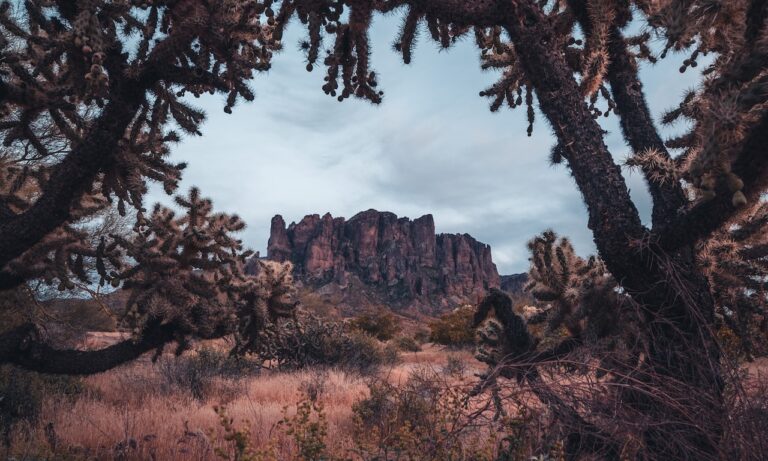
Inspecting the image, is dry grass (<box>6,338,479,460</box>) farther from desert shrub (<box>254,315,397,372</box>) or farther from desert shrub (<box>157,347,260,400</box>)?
desert shrub (<box>254,315,397,372</box>)

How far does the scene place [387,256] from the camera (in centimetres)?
12375

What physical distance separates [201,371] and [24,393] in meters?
4.93

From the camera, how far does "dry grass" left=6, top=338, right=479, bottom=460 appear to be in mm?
6047

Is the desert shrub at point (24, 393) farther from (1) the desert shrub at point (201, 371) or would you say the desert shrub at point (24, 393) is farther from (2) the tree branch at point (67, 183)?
(2) the tree branch at point (67, 183)

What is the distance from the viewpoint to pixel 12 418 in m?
8.05

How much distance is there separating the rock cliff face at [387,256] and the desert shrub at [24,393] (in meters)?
98.2

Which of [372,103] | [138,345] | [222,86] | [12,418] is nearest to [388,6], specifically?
[372,103]

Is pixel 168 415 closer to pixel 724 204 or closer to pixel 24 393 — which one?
pixel 24 393

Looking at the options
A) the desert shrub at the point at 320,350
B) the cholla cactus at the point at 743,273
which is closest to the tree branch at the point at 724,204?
the cholla cactus at the point at 743,273

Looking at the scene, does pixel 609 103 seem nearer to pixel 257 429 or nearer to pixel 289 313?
pixel 289 313

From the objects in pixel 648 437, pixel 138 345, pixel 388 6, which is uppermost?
pixel 388 6

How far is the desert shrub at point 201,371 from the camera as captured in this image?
1197 centimetres

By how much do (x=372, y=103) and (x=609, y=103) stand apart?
4.45 meters

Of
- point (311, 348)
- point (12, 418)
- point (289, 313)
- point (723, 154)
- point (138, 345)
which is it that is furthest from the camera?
point (311, 348)
